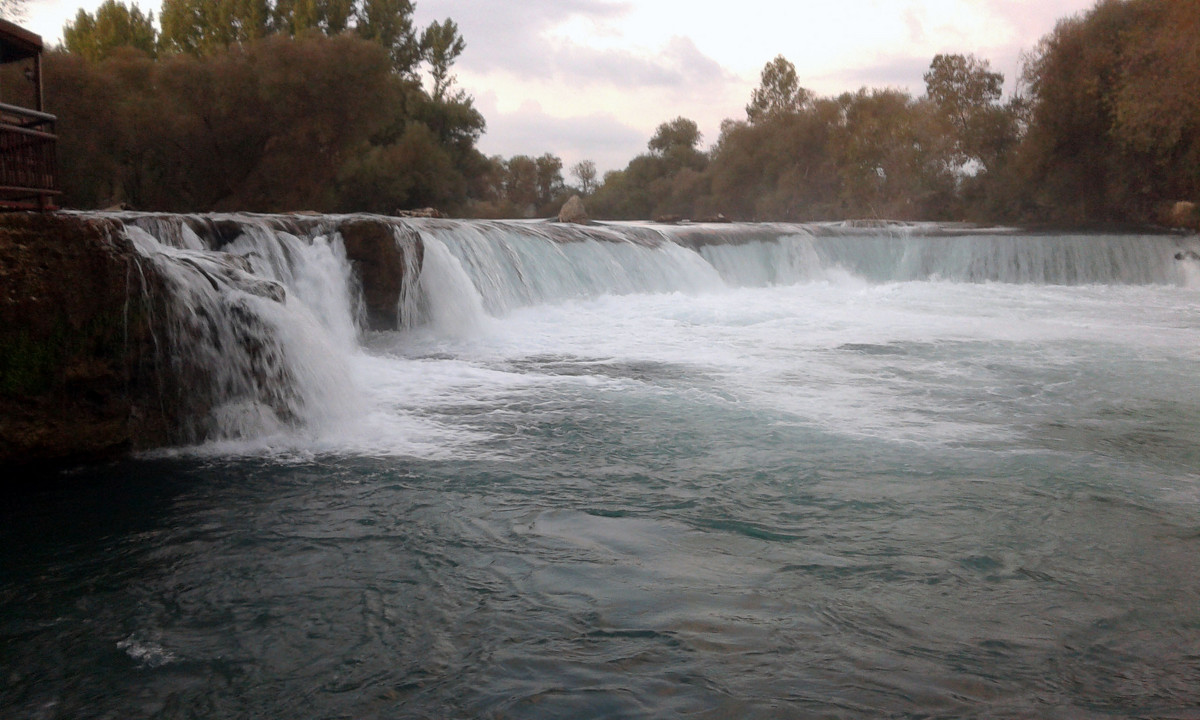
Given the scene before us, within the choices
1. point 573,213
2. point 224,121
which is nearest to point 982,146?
point 573,213

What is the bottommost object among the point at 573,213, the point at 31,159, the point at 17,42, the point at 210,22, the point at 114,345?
the point at 114,345

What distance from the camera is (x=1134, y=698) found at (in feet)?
9.70

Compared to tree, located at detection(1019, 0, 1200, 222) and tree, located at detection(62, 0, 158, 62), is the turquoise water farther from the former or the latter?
tree, located at detection(62, 0, 158, 62)

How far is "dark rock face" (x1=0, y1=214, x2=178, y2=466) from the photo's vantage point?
553cm

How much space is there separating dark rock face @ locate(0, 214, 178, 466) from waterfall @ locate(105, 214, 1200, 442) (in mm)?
196

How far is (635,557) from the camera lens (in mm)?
4211

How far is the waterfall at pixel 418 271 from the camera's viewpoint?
636 cm

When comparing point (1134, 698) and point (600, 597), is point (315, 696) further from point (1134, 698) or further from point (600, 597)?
point (1134, 698)

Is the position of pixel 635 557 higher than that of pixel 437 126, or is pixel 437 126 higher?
pixel 437 126

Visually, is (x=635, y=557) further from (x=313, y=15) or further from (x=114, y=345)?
(x=313, y=15)

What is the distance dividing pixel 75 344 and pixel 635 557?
406 centimetres

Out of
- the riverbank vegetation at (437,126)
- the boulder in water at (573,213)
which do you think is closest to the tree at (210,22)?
the riverbank vegetation at (437,126)

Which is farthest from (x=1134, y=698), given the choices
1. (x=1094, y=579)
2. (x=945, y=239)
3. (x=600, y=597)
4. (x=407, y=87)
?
(x=407, y=87)

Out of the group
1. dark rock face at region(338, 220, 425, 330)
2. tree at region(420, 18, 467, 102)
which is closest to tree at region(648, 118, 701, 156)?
tree at region(420, 18, 467, 102)
